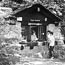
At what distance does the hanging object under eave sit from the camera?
17562 mm

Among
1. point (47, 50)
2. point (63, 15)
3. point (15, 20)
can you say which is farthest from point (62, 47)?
point (63, 15)

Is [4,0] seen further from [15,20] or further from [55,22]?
[55,22]

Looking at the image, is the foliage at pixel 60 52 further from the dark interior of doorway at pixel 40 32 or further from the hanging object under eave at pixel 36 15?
the hanging object under eave at pixel 36 15

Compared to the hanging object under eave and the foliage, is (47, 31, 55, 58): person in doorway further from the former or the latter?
the hanging object under eave

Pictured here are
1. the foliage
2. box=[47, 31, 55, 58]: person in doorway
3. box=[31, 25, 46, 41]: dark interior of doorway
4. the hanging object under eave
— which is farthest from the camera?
box=[31, 25, 46, 41]: dark interior of doorway

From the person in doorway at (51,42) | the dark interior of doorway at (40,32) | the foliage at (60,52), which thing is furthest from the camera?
the dark interior of doorway at (40,32)

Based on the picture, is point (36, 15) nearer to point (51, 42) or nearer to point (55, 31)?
point (55, 31)

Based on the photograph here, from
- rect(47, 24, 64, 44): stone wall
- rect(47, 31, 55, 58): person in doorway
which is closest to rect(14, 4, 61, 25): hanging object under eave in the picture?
rect(47, 24, 64, 44): stone wall

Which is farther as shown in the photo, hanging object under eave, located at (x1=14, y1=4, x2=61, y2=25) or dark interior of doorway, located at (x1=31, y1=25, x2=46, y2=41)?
dark interior of doorway, located at (x1=31, y1=25, x2=46, y2=41)

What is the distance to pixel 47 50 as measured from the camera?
58.1 feet

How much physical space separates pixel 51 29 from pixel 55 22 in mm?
652

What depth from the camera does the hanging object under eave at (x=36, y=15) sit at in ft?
57.6

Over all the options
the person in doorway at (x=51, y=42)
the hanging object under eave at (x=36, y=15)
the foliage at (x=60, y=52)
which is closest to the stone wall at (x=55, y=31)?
the hanging object under eave at (x=36, y=15)

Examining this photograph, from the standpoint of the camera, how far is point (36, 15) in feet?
59.2
